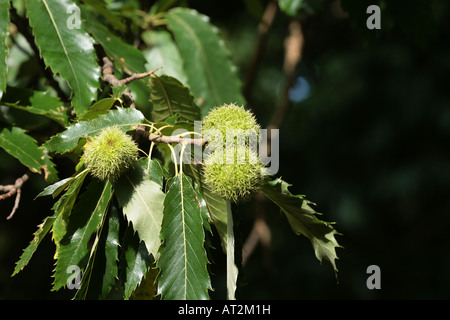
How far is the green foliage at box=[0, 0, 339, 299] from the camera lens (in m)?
1.12

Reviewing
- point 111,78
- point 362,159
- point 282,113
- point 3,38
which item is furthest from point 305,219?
point 362,159

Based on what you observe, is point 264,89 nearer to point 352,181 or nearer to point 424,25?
point 352,181

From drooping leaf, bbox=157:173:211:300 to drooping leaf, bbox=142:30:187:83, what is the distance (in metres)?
0.88

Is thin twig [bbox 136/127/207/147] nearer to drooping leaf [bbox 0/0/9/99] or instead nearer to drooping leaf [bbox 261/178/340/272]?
drooping leaf [bbox 261/178/340/272]

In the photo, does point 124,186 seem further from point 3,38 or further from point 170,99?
point 3,38

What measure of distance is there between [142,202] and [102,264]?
0.65 ft

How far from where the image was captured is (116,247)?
1230 millimetres

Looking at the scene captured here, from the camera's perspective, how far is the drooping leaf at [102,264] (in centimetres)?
119

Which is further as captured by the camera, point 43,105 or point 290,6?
point 290,6

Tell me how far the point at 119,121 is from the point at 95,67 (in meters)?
0.26

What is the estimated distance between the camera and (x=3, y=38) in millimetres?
1303

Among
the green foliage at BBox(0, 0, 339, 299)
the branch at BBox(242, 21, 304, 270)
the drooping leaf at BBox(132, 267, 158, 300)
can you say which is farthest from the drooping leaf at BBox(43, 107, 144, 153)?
the branch at BBox(242, 21, 304, 270)

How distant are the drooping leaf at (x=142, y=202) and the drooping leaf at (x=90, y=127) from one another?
0.11 m

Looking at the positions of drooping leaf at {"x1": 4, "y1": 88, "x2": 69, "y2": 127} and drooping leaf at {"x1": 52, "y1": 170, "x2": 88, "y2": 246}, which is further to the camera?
drooping leaf at {"x1": 4, "y1": 88, "x2": 69, "y2": 127}
